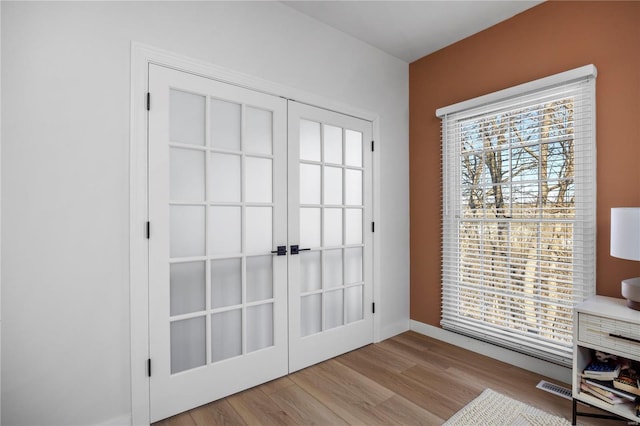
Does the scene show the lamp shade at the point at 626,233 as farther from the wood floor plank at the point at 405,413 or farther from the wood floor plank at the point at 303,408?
the wood floor plank at the point at 303,408

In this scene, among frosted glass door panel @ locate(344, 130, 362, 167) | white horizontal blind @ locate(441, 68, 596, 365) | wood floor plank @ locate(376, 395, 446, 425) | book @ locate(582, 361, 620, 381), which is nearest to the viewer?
book @ locate(582, 361, 620, 381)

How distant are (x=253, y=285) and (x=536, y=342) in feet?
7.03

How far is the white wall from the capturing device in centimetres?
151

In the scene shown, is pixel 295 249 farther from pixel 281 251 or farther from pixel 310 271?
pixel 310 271

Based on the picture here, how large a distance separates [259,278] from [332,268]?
0.70 meters

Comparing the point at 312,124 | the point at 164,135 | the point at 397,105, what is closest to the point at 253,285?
the point at 164,135

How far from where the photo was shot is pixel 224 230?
7.02ft

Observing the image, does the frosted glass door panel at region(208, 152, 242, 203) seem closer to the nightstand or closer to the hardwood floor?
the hardwood floor

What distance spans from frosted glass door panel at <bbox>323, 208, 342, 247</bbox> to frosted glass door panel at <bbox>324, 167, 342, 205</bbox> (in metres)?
0.09

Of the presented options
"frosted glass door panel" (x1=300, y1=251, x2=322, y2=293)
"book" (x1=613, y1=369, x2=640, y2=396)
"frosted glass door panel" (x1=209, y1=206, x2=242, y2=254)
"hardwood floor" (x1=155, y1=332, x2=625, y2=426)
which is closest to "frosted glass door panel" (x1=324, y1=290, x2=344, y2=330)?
"frosted glass door panel" (x1=300, y1=251, x2=322, y2=293)

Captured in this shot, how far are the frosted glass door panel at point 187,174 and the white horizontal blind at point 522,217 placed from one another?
2.18 m

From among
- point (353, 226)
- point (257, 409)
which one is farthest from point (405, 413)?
point (353, 226)

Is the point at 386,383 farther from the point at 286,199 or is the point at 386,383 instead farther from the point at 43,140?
the point at 43,140

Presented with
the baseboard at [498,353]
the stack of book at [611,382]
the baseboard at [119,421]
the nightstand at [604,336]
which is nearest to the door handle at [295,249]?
the baseboard at [119,421]
